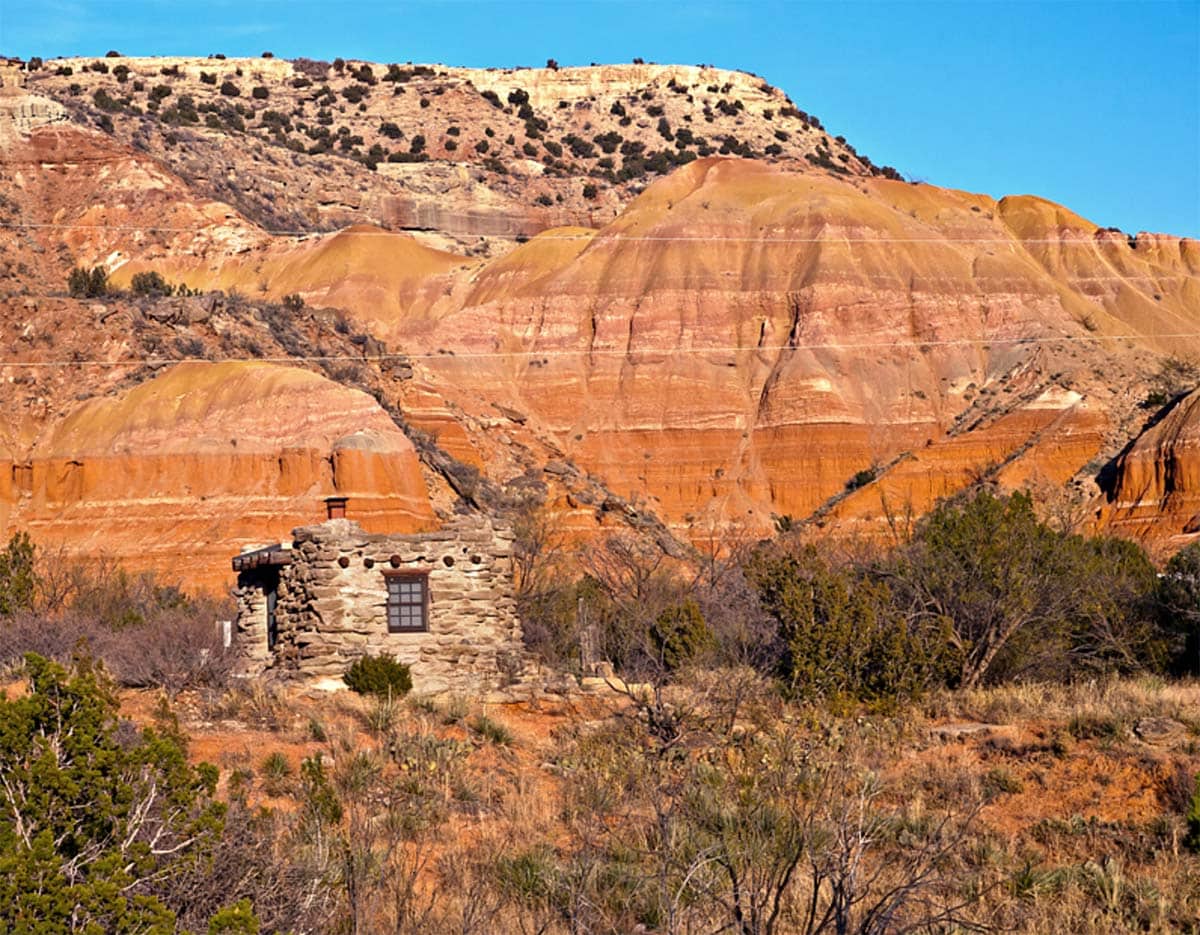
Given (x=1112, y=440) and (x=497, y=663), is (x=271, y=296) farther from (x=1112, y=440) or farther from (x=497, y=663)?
(x=497, y=663)

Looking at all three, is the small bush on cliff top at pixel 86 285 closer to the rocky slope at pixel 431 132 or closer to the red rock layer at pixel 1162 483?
the rocky slope at pixel 431 132

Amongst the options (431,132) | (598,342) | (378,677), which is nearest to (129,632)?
(378,677)

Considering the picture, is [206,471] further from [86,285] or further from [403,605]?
[403,605]

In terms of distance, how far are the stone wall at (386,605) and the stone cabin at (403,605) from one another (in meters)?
0.02

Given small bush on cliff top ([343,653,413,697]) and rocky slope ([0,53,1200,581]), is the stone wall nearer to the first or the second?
small bush on cliff top ([343,653,413,697])

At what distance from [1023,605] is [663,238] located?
218 ft

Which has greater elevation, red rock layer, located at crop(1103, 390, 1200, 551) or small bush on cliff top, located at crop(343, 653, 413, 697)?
red rock layer, located at crop(1103, 390, 1200, 551)

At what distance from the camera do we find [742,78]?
495 feet

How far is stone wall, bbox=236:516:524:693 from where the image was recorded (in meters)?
28.5

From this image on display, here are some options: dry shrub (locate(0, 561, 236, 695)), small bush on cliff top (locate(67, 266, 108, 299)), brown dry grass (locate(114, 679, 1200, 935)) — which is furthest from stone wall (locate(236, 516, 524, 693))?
small bush on cliff top (locate(67, 266, 108, 299))

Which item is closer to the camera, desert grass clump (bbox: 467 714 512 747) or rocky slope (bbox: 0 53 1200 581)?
desert grass clump (bbox: 467 714 512 747)

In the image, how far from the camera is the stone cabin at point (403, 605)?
28.5 metres

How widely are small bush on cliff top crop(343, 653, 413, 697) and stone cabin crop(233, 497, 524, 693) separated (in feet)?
1.19

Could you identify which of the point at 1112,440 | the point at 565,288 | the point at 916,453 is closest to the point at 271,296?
the point at 565,288
